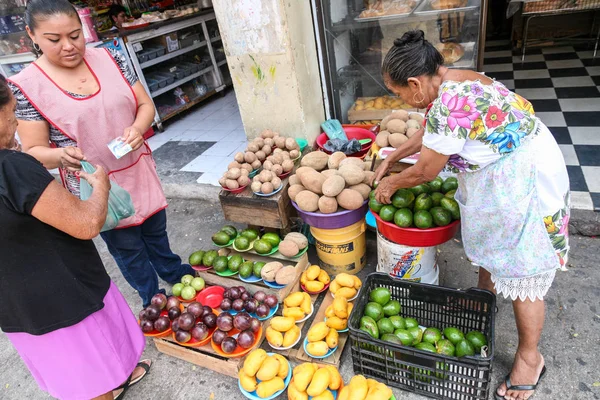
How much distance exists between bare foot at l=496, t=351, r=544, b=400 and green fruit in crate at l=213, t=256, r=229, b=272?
6.39 feet

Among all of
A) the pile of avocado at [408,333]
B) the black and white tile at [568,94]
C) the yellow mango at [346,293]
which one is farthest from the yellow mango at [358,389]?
the black and white tile at [568,94]

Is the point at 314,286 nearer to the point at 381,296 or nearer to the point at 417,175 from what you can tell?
the point at 381,296

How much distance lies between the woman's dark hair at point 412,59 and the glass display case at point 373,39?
1.77m

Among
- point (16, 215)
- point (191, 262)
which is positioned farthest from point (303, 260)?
point (16, 215)

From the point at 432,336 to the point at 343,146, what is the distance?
72.4 inches

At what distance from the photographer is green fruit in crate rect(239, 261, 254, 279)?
287 centimetres

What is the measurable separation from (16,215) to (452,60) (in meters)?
3.52

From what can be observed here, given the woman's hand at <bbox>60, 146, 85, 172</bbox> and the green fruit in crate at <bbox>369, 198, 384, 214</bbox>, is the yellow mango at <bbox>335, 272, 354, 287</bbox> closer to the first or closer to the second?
the green fruit in crate at <bbox>369, 198, 384, 214</bbox>

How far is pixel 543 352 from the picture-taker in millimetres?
2248

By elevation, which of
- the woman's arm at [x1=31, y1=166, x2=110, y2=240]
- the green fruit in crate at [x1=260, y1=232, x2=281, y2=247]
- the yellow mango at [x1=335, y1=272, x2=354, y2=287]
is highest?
the woman's arm at [x1=31, y1=166, x2=110, y2=240]

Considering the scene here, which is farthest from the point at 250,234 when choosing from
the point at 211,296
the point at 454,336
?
the point at 454,336

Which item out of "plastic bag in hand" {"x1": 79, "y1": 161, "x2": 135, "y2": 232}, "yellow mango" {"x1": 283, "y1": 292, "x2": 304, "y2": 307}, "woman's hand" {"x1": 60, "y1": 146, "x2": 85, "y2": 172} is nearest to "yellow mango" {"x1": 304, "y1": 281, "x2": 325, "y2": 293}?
"yellow mango" {"x1": 283, "y1": 292, "x2": 304, "y2": 307}

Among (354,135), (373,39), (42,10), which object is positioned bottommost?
(354,135)

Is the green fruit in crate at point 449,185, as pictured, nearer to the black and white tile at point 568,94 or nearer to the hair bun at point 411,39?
the hair bun at point 411,39
